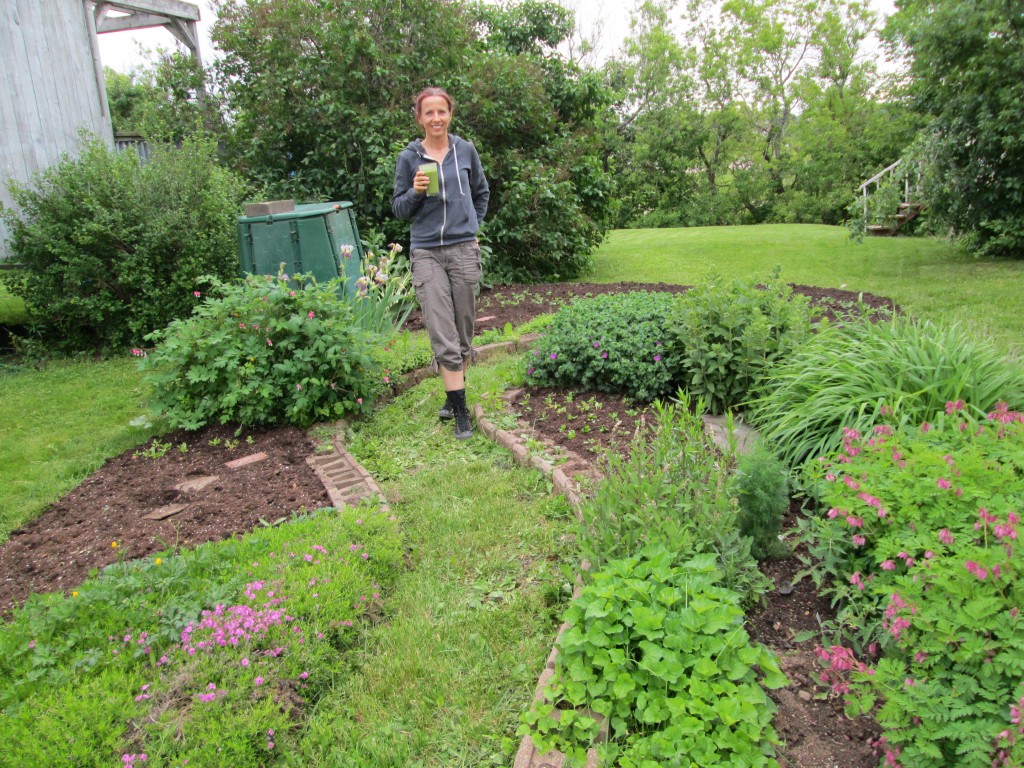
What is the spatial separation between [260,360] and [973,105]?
28.4ft

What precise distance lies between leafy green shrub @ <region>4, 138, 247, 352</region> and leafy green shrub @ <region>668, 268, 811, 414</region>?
4238mm

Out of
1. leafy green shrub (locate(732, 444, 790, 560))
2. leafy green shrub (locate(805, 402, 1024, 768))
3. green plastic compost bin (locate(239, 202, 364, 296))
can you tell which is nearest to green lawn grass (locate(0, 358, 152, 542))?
green plastic compost bin (locate(239, 202, 364, 296))

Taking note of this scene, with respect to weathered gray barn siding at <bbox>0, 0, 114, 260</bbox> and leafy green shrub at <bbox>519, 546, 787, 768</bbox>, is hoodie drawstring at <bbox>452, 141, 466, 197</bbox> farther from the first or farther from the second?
weathered gray barn siding at <bbox>0, 0, 114, 260</bbox>

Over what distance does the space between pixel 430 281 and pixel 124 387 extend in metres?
2.87

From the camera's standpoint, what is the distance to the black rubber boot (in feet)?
13.1

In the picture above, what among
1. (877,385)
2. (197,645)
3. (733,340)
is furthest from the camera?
(733,340)

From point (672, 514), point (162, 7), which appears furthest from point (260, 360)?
point (162, 7)

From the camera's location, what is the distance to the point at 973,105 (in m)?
8.01

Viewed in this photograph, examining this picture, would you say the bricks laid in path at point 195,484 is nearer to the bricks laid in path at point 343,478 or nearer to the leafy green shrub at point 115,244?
the bricks laid in path at point 343,478

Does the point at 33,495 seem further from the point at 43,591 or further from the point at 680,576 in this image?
the point at 680,576

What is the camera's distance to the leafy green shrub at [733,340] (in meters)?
3.55

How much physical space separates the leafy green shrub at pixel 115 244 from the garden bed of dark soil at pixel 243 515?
2574mm

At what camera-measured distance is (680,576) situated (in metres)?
2.09

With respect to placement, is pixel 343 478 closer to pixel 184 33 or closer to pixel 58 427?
pixel 58 427
